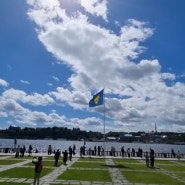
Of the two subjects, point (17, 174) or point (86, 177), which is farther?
point (17, 174)

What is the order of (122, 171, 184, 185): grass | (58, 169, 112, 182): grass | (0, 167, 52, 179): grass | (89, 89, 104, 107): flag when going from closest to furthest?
(122, 171, 184, 185): grass < (58, 169, 112, 182): grass < (0, 167, 52, 179): grass < (89, 89, 104, 107): flag

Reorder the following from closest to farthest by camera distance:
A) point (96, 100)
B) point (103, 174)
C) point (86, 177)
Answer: point (86, 177) < point (103, 174) < point (96, 100)

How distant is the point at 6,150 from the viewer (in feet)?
182

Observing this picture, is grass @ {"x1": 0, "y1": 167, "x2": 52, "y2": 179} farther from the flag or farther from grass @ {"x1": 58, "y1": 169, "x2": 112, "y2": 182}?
the flag

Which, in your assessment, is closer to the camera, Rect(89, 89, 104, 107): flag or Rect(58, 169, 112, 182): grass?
Rect(58, 169, 112, 182): grass

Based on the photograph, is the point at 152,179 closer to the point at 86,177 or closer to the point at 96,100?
the point at 86,177

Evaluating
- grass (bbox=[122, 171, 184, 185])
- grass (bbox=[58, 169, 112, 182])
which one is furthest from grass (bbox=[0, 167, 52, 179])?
grass (bbox=[122, 171, 184, 185])

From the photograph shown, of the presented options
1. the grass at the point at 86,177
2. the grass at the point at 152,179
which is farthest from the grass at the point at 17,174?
the grass at the point at 152,179

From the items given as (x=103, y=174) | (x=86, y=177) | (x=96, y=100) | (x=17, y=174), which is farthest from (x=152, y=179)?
(x=96, y=100)

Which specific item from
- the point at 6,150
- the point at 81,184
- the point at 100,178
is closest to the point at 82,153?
the point at 6,150

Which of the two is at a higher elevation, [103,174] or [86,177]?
[103,174]

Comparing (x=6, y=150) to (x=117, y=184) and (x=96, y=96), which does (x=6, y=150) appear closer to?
(x=96, y=96)

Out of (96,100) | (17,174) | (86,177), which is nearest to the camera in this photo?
(86,177)

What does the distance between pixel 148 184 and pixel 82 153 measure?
107 ft
